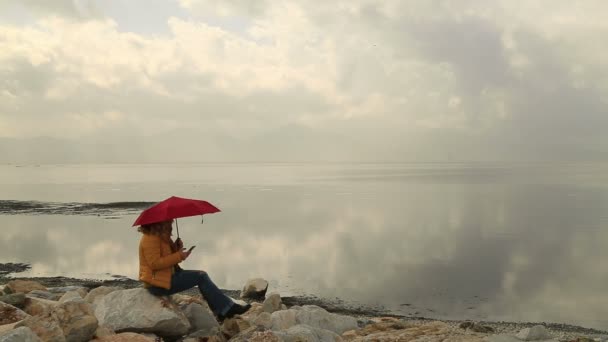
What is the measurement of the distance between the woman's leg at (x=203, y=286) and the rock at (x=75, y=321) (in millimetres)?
1917

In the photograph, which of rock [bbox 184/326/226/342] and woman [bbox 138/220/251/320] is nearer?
rock [bbox 184/326/226/342]

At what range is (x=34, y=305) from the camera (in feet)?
33.1

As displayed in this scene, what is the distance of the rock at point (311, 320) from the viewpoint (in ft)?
39.0

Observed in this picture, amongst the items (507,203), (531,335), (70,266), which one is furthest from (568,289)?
(507,203)

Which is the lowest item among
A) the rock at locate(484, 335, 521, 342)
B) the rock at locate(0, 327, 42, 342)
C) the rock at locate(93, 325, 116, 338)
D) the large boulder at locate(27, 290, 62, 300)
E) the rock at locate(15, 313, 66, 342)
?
the rock at locate(484, 335, 521, 342)

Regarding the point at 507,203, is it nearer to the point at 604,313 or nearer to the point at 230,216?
the point at 230,216

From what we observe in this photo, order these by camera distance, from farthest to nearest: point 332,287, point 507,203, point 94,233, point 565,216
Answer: point 507,203 → point 565,216 → point 94,233 → point 332,287

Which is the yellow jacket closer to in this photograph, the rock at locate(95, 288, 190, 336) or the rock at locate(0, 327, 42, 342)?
the rock at locate(95, 288, 190, 336)

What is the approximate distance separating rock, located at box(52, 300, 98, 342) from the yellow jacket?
1.47m

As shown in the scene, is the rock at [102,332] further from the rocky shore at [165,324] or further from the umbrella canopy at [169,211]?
the umbrella canopy at [169,211]

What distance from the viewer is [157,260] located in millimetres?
9211

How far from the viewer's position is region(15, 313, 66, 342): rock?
7.23 metres

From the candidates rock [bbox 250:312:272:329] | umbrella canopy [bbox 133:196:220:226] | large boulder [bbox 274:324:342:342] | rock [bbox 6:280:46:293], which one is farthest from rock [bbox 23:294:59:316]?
rock [bbox 6:280:46:293]

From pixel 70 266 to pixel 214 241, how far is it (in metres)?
11.3
